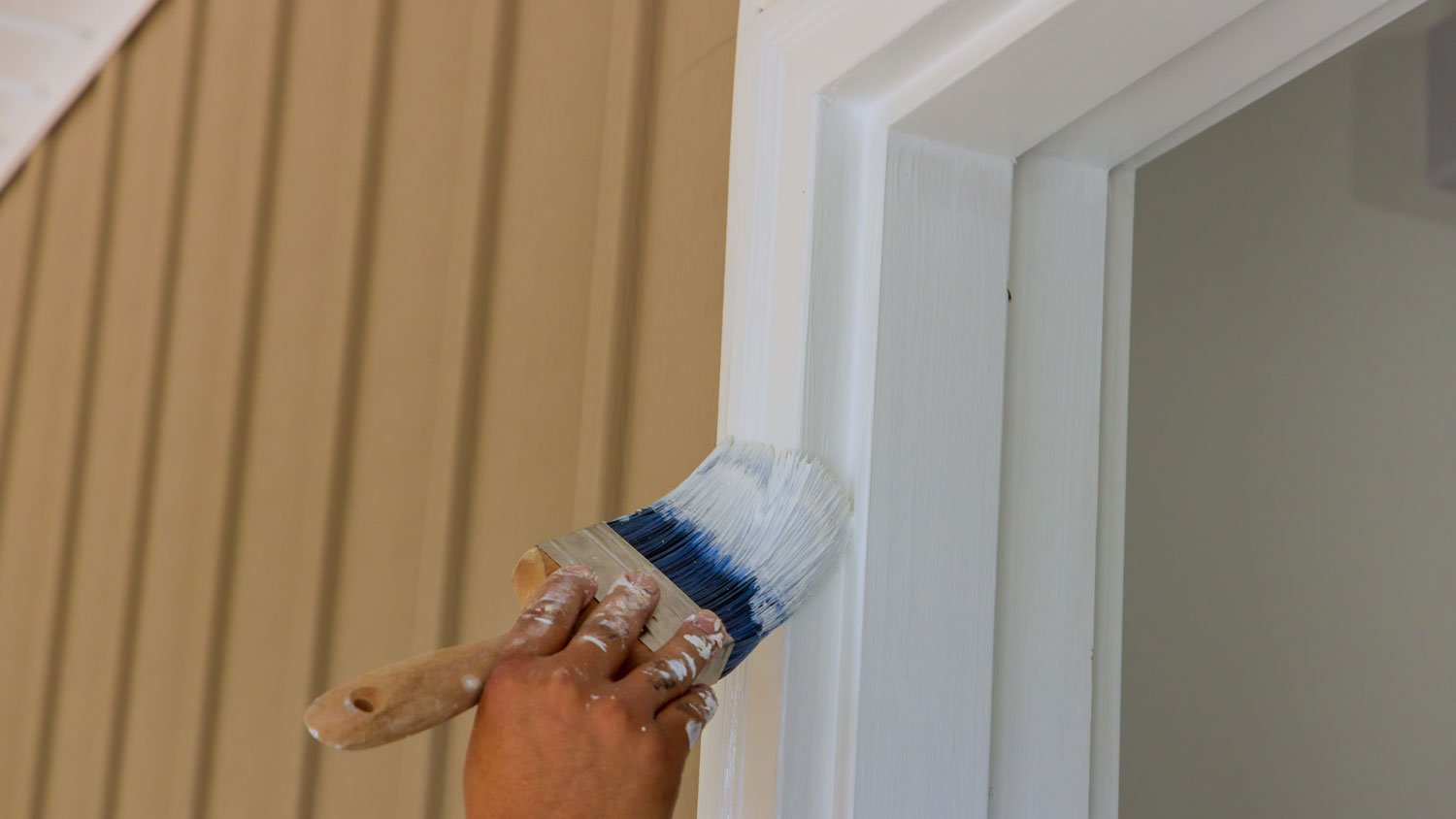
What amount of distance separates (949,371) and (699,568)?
0.50 feet

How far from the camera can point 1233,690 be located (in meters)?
1.42

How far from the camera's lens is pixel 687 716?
0.51m

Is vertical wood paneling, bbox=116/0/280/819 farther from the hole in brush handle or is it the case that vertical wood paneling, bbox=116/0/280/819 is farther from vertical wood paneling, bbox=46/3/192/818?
the hole in brush handle

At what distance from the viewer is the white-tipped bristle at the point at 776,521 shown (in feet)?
1.85

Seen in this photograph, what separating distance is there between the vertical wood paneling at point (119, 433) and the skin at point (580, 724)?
1.06m

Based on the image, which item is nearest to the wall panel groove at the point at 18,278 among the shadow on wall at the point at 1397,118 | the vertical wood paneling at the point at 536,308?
the vertical wood paneling at the point at 536,308

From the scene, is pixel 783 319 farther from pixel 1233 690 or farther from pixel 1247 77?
pixel 1233 690

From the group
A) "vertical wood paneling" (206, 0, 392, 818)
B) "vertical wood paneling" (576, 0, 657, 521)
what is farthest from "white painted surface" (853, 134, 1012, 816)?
"vertical wood paneling" (206, 0, 392, 818)

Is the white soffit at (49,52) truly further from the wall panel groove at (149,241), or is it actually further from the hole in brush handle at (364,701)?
the hole in brush handle at (364,701)

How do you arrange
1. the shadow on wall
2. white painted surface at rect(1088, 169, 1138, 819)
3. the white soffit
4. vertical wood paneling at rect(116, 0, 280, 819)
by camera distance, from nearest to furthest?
white painted surface at rect(1088, 169, 1138, 819) → vertical wood paneling at rect(116, 0, 280, 819) → the shadow on wall → the white soffit

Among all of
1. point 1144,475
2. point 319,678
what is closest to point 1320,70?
point 1144,475

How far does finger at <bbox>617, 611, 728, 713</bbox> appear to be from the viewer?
500 mm

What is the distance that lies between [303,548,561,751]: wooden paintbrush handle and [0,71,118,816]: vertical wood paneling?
129 centimetres

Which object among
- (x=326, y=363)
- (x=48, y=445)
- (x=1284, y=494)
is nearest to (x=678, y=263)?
(x=326, y=363)
